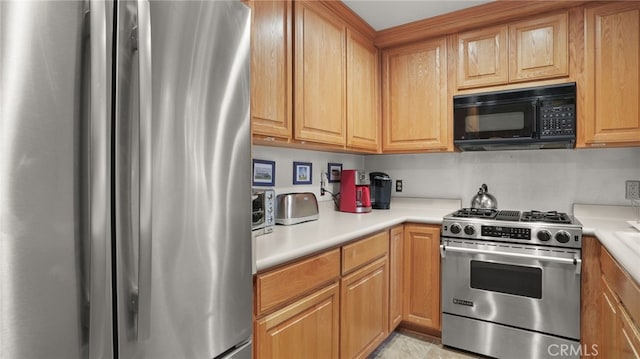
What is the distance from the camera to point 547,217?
2219mm

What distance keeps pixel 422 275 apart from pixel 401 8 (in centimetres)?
188

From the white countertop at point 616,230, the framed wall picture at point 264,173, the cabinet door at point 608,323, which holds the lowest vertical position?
the cabinet door at point 608,323

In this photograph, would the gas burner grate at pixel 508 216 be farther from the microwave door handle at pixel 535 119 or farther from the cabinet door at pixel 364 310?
the cabinet door at pixel 364 310

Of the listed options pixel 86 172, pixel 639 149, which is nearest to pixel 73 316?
pixel 86 172

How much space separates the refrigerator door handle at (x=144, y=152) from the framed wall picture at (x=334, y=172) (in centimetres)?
199

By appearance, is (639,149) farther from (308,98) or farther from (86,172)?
(86,172)

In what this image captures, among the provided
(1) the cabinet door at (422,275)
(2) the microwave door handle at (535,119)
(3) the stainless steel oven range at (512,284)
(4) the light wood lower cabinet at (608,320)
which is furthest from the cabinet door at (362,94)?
(4) the light wood lower cabinet at (608,320)

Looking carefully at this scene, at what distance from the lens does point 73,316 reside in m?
0.71

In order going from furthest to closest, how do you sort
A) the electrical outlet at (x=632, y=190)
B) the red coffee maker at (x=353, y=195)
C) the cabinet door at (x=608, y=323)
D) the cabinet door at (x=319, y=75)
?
the red coffee maker at (x=353, y=195)
the electrical outlet at (x=632, y=190)
the cabinet door at (x=319, y=75)
the cabinet door at (x=608, y=323)

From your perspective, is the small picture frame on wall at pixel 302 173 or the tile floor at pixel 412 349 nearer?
the tile floor at pixel 412 349

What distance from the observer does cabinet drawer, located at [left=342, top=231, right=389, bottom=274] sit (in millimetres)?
A: 1720

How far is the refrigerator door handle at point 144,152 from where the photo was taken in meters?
0.78

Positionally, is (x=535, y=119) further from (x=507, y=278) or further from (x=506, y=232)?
(x=507, y=278)

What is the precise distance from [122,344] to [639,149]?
10.1ft
